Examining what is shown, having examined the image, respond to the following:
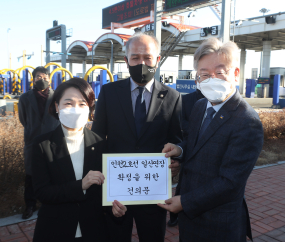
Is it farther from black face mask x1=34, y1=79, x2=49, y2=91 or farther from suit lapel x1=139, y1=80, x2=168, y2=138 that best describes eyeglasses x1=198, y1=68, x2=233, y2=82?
black face mask x1=34, y1=79, x2=49, y2=91

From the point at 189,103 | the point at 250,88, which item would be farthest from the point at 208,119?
the point at 250,88

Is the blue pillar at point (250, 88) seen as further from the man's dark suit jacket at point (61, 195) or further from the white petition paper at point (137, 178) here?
the man's dark suit jacket at point (61, 195)

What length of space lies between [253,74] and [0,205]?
65.3m

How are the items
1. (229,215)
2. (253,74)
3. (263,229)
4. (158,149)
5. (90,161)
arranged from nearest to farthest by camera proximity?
1. (229,215)
2. (90,161)
3. (158,149)
4. (263,229)
5. (253,74)

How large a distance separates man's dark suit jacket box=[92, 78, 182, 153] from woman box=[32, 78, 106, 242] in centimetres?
22

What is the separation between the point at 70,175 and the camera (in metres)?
1.94

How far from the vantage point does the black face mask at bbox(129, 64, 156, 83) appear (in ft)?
7.43

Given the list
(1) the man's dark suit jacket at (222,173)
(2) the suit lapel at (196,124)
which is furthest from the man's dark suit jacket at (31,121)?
(1) the man's dark suit jacket at (222,173)

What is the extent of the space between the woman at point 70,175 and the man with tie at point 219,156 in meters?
0.58

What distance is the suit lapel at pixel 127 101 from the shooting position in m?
2.24

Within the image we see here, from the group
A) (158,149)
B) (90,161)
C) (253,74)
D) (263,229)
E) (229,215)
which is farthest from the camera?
(253,74)

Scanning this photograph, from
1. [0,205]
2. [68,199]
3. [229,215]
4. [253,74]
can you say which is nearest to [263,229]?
[229,215]

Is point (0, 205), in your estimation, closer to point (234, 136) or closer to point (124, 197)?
point (124, 197)

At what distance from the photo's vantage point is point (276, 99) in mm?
19312
